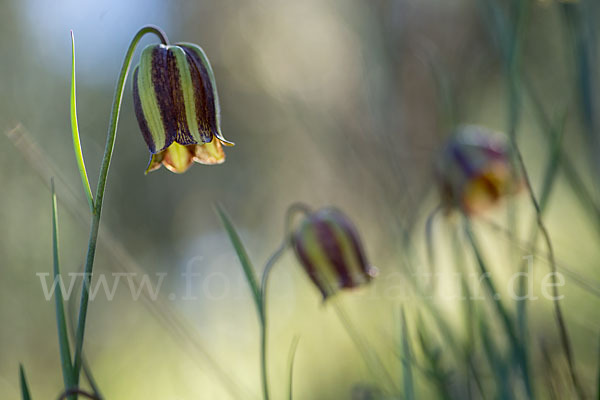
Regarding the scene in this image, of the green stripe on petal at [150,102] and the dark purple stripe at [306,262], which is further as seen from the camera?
the dark purple stripe at [306,262]

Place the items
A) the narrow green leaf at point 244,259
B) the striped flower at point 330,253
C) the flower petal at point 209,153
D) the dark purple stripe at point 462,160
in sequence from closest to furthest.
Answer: the narrow green leaf at point 244,259
the flower petal at point 209,153
the striped flower at point 330,253
the dark purple stripe at point 462,160

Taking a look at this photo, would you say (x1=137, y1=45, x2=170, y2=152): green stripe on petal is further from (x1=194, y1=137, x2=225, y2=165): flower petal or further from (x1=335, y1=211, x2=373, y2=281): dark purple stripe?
(x1=335, y1=211, x2=373, y2=281): dark purple stripe

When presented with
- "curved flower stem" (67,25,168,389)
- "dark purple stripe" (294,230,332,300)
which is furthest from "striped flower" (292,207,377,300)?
"curved flower stem" (67,25,168,389)

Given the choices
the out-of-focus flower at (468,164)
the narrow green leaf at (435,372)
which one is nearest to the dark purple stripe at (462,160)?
the out-of-focus flower at (468,164)

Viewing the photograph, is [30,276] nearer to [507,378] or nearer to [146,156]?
[146,156]

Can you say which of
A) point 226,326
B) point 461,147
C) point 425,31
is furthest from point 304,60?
point 461,147

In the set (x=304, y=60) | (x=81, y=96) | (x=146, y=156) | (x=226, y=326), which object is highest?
(x=304, y=60)

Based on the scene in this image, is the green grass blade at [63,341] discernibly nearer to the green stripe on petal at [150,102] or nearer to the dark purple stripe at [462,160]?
the green stripe on petal at [150,102]

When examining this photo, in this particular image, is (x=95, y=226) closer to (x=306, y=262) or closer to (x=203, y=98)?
(x=203, y=98)
